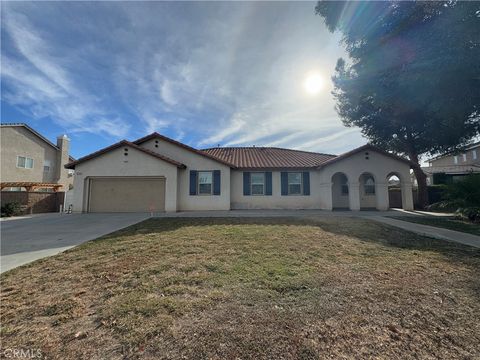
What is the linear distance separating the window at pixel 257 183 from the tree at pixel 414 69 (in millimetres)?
9162

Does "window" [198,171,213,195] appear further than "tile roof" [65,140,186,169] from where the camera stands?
Yes

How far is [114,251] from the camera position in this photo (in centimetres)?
589

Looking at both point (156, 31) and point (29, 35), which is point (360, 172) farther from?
point (29, 35)

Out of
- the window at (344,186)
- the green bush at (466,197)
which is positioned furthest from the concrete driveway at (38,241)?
the green bush at (466,197)

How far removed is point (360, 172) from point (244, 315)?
574 inches

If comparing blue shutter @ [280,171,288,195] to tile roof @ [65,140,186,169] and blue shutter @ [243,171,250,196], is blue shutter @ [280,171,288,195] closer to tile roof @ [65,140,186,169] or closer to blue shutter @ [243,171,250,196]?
blue shutter @ [243,171,250,196]

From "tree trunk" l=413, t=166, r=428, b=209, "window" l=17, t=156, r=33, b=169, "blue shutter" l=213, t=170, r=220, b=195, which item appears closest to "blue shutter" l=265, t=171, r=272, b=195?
"blue shutter" l=213, t=170, r=220, b=195

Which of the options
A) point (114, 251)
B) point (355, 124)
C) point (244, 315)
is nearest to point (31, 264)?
point (114, 251)

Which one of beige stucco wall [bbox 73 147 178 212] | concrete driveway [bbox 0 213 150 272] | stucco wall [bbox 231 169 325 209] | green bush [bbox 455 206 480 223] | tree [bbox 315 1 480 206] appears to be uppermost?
tree [bbox 315 1 480 206]

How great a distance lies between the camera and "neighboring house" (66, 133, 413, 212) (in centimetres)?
1440

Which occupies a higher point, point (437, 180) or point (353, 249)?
point (437, 180)

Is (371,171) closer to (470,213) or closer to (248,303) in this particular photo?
(470,213)

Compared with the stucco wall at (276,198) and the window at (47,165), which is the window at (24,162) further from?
the stucco wall at (276,198)

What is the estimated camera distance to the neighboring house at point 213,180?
47.2 feet
